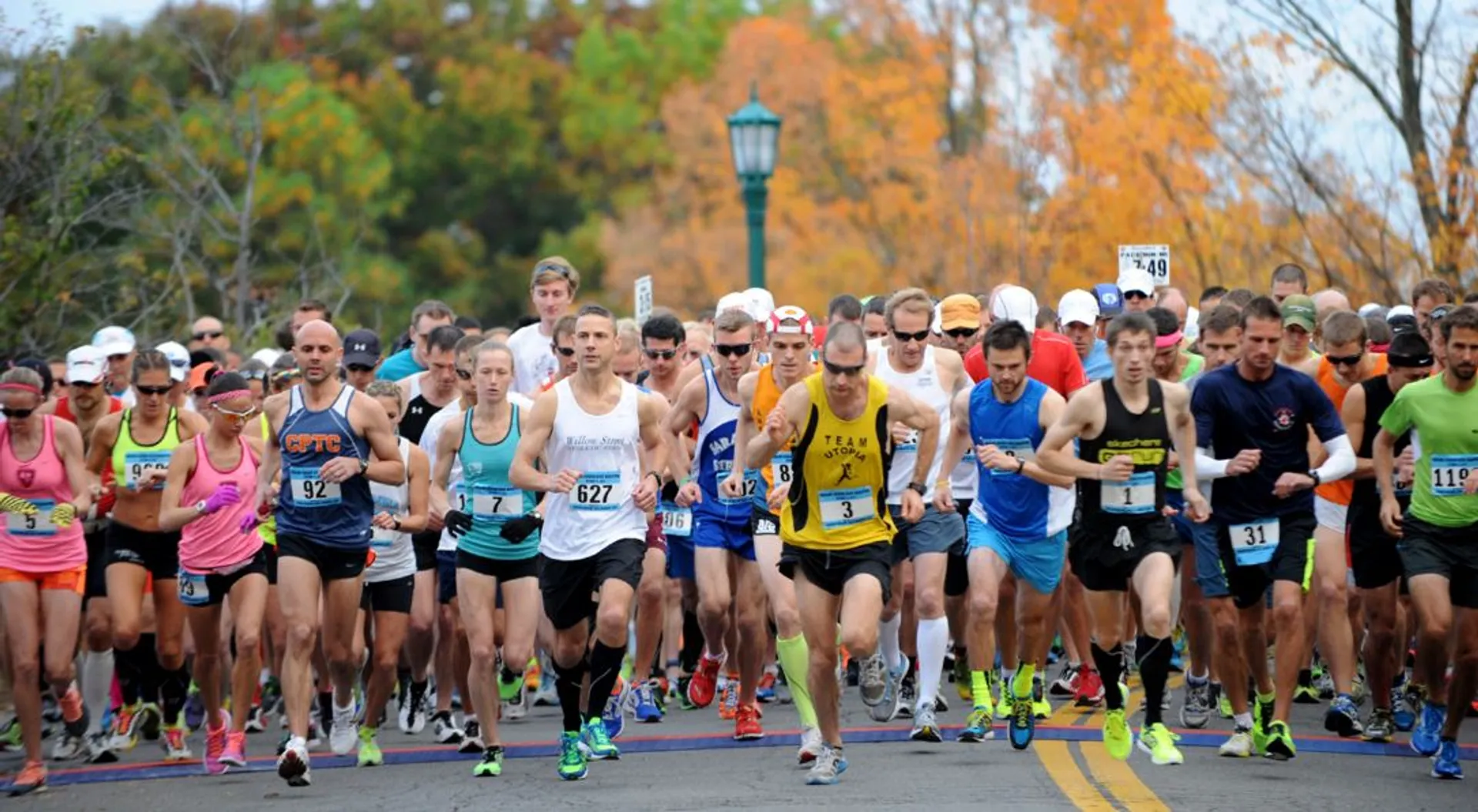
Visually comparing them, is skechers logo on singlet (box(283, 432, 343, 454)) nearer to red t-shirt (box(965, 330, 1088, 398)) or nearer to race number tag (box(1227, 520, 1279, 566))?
red t-shirt (box(965, 330, 1088, 398))

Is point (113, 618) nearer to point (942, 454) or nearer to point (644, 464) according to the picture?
point (644, 464)

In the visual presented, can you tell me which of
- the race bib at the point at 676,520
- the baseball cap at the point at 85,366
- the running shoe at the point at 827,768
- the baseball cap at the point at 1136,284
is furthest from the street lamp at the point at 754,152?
the running shoe at the point at 827,768

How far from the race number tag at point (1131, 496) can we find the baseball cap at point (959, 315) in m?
2.40

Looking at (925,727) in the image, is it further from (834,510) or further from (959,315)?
(959,315)

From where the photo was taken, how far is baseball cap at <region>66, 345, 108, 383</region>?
48.3 ft

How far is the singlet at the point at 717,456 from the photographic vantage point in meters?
14.2

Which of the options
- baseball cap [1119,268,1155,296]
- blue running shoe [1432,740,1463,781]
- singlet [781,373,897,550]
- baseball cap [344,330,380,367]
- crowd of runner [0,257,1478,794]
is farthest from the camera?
baseball cap [1119,268,1155,296]

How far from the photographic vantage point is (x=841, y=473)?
1179 centimetres

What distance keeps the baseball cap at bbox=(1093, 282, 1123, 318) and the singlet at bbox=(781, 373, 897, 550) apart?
5441 millimetres

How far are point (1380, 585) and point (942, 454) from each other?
8.00 feet

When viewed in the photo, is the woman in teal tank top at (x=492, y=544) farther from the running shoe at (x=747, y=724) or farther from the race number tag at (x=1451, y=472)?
the race number tag at (x=1451, y=472)

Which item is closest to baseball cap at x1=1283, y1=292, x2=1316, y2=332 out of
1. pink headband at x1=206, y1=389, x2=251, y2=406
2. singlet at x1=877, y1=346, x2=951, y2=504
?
singlet at x1=877, y1=346, x2=951, y2=504

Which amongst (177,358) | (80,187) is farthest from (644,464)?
(80,187)

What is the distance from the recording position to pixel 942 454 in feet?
45.0
